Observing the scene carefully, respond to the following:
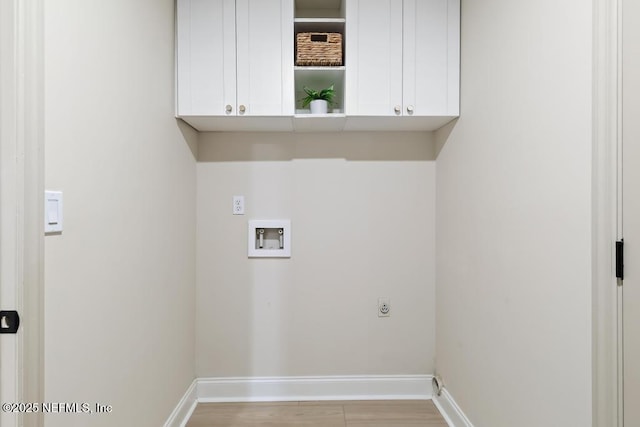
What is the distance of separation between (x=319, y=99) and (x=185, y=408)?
1.94 metres

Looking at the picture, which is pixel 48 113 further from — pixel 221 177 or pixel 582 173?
pixel 582 173

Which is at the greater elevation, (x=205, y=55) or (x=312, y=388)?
(x=205, y=55)

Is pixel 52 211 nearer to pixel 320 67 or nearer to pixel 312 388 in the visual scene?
pixel 320 67

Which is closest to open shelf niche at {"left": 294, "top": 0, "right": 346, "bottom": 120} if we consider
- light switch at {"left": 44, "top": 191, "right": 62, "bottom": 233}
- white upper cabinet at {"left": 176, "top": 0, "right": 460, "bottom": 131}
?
white upper cabinet at {"left": 176, "top": 0, "right": 460, "bottom": 131}

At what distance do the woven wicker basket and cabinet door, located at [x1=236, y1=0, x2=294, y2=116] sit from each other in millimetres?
65

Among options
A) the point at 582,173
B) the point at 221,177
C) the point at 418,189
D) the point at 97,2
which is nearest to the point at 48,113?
the point at 97,2

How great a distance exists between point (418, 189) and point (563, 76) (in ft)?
4.27

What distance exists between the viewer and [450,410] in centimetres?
217

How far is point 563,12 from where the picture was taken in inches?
48.4

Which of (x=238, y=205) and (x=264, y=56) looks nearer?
(x=264, y=56)

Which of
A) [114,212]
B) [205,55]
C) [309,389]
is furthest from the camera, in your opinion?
[309,389]

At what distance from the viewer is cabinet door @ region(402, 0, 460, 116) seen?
81.5 inches

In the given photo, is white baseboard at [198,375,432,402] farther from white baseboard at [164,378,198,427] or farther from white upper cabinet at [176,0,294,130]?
white upper cabinet at [176,0,294,130]

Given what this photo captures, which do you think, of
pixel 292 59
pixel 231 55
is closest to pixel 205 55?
pixel 231 55
